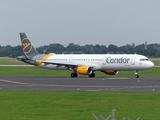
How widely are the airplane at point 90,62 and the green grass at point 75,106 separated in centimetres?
3314

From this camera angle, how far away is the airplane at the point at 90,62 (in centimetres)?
6881

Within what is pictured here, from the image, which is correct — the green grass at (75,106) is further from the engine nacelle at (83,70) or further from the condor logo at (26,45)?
the condor logo at (26,45)

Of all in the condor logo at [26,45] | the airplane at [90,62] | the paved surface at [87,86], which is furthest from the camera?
the condor logo at [26,45]

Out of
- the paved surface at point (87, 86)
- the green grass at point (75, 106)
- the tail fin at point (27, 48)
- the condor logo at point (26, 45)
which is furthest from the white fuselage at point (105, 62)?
the green grass at point (75, 106)

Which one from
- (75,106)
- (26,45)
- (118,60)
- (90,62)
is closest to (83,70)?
(90,62)

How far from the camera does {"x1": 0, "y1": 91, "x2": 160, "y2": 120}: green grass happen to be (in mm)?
23797

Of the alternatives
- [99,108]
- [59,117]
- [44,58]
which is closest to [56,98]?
[99,108]

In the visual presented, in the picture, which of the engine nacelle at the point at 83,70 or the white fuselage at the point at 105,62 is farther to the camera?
the engine nacelle at the point at 83,70

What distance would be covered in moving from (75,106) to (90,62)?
143ft

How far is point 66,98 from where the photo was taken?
33562 millimetres

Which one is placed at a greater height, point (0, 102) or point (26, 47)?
point (26, 47)

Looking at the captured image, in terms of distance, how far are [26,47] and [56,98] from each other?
1894 inches

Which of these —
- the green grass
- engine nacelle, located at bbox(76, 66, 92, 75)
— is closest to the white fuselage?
engine nacelle, located at bbox(76, 66, 92, 75)

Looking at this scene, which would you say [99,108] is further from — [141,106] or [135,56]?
[135,56]
